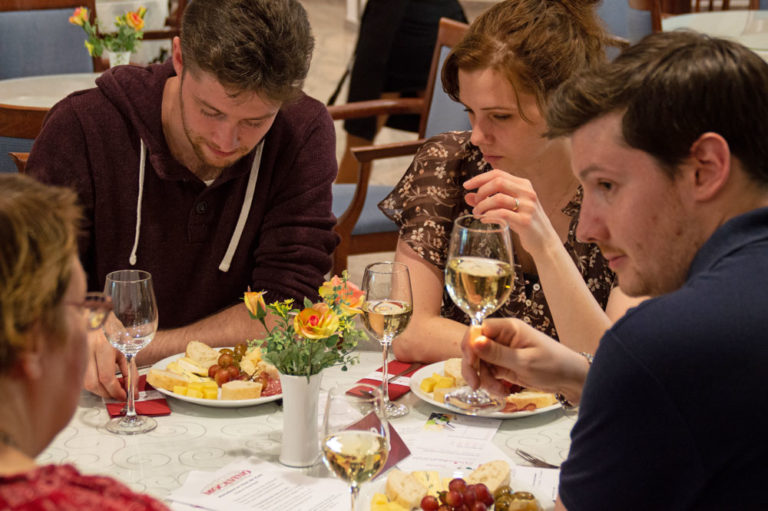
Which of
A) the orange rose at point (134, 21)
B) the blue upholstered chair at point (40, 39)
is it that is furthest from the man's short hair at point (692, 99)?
the blue upholstered chair at point (40, 39)

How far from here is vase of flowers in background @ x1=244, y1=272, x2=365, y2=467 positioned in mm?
1512

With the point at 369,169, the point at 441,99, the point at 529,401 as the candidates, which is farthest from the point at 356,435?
the point at 441,99

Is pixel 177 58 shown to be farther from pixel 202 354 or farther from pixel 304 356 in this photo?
pixel 304 356

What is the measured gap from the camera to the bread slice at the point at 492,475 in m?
1.42

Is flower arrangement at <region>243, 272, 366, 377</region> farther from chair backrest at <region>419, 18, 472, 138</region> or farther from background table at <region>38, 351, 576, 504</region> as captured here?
chair backrest at <region>419, 18, 472, 138</region>

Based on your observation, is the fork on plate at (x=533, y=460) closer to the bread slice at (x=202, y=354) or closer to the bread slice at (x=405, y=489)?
the bread slice at (x=405, y=489)

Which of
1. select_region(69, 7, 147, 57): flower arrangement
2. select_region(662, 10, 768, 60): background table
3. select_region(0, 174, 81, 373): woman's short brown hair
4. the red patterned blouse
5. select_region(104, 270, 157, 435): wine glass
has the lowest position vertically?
select_region(104, 270, 157, 435): wine glass

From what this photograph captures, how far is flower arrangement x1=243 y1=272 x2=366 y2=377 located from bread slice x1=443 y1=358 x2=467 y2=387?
0.28 m

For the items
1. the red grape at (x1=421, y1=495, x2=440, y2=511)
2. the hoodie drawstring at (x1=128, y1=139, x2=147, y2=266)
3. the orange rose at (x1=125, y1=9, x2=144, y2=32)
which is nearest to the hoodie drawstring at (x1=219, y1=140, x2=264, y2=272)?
the hoodie drawstring at (x1=128, y1=139, x2=147, y2=266)

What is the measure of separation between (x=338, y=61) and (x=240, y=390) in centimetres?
718

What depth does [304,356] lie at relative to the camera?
1.54m

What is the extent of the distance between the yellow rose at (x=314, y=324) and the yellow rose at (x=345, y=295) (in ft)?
0.21

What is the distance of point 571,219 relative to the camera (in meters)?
→ 2.17

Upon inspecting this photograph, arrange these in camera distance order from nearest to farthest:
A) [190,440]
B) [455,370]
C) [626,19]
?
[190,440] < [455,370] < [626,19]
